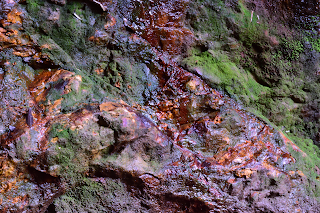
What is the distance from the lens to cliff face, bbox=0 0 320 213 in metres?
2.01

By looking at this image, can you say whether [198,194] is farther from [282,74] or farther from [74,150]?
[282,74]

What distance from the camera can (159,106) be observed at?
8.59 ft

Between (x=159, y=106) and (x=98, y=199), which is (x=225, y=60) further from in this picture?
(x=98, y=199)

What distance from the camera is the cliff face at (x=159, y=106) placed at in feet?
6.60

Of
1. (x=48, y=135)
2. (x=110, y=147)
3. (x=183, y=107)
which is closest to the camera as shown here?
(x=48, y=135)

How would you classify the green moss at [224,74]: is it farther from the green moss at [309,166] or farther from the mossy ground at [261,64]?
the green moss at [309,166]

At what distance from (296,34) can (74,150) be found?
329cm

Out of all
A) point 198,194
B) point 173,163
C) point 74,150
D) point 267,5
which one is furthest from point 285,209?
point 267,5

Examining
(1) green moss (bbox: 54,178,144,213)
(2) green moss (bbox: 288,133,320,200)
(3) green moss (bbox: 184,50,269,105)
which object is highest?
(3) green moss (bbox: 184,50,269,105)

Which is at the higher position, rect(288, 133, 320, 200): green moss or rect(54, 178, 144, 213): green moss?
rect(288, 133, 320, 200): green moss

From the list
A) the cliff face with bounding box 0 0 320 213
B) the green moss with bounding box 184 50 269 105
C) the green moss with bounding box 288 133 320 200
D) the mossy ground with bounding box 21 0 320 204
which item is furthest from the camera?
the green moss with bounding box 184 50 269 105

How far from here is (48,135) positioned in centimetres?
196

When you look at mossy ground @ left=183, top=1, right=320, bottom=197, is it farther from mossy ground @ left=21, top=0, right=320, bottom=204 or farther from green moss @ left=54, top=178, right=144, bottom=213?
green moss @ left=54, top=178, right=144, bottom=213

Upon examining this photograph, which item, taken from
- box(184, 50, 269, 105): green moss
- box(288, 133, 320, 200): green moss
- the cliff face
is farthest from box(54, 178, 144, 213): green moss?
box(288, 133, 320, 200): green moss
